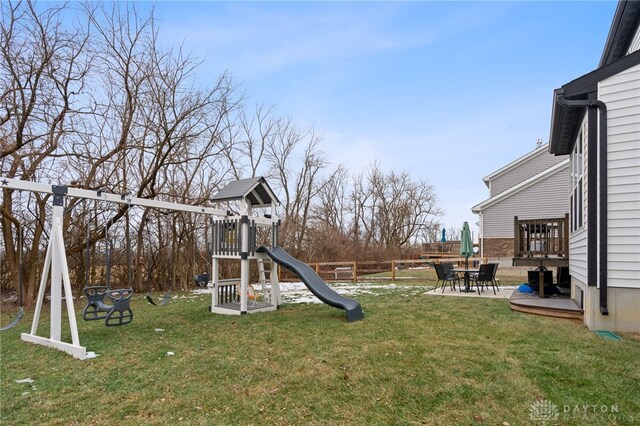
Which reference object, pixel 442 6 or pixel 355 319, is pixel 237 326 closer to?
pixel 355 319

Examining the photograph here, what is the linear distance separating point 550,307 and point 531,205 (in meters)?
13.4

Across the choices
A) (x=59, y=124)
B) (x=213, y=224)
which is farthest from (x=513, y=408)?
(x=59, y=124)

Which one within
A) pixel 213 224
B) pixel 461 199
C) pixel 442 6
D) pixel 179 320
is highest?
pixel 442 6

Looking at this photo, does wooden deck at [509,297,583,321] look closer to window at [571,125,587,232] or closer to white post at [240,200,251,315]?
window at [571,125,587,232]

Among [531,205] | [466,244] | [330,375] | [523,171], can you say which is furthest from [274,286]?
[523,171]

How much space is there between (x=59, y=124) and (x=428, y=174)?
30755mm

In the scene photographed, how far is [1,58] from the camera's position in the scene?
28.5 ft

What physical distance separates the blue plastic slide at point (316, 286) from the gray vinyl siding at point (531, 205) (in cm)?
1442

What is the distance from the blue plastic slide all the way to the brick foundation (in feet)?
46.6

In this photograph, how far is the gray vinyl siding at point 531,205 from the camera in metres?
18.2

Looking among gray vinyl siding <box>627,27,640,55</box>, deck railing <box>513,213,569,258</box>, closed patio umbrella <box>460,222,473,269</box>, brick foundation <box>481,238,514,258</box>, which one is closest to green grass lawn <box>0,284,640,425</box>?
deck railing <box>513,213,569,258</box>

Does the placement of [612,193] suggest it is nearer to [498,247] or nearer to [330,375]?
[330,375]

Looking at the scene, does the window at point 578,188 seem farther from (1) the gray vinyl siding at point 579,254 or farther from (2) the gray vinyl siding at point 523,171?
(2) the gray vinyl siding at point 523,171

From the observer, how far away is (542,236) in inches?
352
